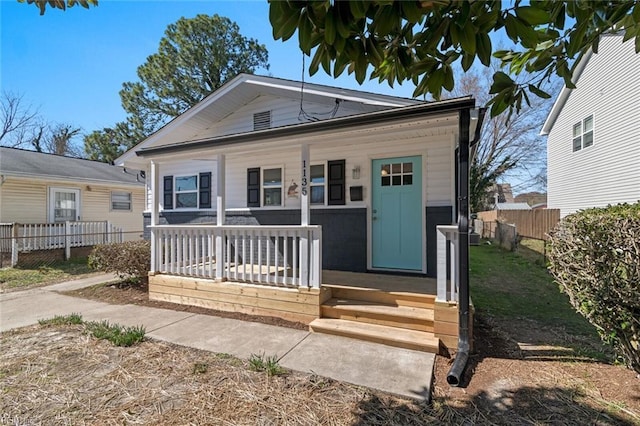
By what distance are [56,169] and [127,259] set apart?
9.34 meters

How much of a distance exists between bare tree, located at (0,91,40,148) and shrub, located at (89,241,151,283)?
1035 inches

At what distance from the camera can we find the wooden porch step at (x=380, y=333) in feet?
12.3

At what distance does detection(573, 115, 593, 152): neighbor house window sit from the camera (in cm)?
1150

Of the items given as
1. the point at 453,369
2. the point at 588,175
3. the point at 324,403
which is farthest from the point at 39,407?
the point at 588,175

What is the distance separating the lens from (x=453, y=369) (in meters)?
3.19

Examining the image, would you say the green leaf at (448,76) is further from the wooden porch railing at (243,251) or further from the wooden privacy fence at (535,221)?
the wooden privacy fence at (535,221)

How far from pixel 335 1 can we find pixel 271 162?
5.94 m

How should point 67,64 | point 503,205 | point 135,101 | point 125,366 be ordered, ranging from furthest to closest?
point 503,205
point 135,101
point 67,64
point 125,366

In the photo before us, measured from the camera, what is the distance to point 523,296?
6.60 meters

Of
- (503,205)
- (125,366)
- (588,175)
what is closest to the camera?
(125,366)

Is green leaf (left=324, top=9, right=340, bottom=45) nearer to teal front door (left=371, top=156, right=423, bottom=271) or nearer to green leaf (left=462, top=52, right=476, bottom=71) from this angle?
green leaf (left=462, top=52, right=476, bottom=71)

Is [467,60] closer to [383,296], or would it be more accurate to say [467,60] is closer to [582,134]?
[383,296]

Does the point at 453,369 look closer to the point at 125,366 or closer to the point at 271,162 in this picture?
the point at 125,366

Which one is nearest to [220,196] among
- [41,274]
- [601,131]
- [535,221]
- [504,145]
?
[41,274]
